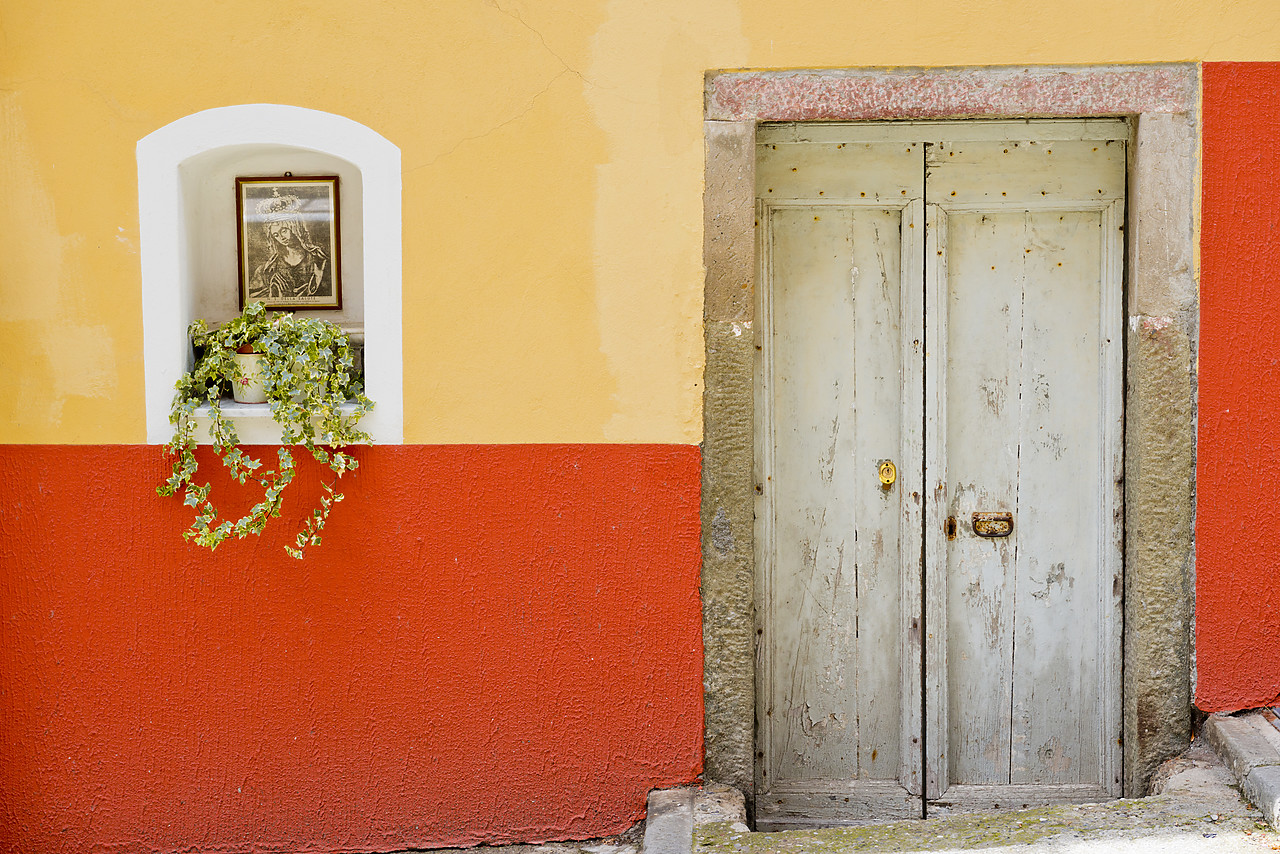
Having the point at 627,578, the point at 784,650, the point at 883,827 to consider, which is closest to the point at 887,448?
the point at 784,650

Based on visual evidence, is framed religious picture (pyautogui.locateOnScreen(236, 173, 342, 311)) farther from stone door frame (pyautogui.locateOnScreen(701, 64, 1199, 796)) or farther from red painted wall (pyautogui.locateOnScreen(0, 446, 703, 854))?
stone door frame (pyautogui.locateOnScreen(701, 64, 1199, 796))

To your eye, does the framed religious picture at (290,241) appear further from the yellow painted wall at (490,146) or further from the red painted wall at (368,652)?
the red painted wall at (368,652)

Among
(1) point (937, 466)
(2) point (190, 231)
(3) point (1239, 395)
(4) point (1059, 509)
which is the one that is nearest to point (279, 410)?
(2) point (190, 231)

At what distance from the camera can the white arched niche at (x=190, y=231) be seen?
318cm

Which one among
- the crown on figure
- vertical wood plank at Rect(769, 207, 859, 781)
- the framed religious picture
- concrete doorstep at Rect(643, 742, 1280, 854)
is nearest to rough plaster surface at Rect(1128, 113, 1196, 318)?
vertical wood plank at Rect(769, 207, 859, 781)

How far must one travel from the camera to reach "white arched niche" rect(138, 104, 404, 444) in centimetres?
318

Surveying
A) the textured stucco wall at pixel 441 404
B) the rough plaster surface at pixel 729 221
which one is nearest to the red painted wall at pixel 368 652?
the textured stucco wall at pixel 441 404

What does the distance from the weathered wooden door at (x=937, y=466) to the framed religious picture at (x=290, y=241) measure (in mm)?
1459

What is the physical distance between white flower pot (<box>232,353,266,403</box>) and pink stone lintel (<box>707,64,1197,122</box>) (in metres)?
1.66

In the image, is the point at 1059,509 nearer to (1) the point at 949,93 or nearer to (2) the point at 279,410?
(1) the point at 949,93

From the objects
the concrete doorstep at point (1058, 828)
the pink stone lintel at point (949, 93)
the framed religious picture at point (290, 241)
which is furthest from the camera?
the framed religious picture at point (290, 241)

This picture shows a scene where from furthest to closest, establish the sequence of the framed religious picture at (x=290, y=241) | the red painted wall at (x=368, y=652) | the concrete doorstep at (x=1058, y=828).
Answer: the framed religious picture at (x=290, y=241), the red painted wall at (x=368, y=652), the concrete doorstep at (x=1058, y=828)

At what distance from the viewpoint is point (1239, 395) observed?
10.4 feet

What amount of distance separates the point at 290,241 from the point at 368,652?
1.40 meters
